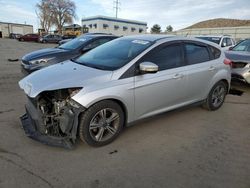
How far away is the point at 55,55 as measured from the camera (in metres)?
6.42

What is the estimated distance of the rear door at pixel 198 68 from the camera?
4185 millimetres

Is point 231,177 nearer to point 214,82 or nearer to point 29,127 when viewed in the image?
point 214,82

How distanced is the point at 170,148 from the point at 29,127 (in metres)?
2.19

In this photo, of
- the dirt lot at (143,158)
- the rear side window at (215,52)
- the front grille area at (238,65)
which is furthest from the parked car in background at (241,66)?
the dirt lot at (143,158)

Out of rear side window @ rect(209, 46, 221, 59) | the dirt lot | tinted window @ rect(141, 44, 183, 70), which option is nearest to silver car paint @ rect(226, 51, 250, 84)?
rear side window @ rect(209, 46, 221, 59)

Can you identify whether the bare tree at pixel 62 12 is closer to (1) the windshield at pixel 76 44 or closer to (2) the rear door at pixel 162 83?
(1) the windshield at pixel 76 44

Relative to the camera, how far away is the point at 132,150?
3301 mm

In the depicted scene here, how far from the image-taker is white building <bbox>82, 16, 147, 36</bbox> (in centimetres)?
6162

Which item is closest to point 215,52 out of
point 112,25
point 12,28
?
point 112,25

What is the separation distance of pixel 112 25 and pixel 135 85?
63.6 metres

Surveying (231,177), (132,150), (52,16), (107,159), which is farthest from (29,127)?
(52,16)

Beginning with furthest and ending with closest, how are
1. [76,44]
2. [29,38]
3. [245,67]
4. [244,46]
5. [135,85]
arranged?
[29,38]
[244,46]
[76,44]
[245,67]
[135,85]

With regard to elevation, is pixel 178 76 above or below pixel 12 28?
below

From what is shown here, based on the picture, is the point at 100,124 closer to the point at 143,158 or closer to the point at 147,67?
the point at 143,158
